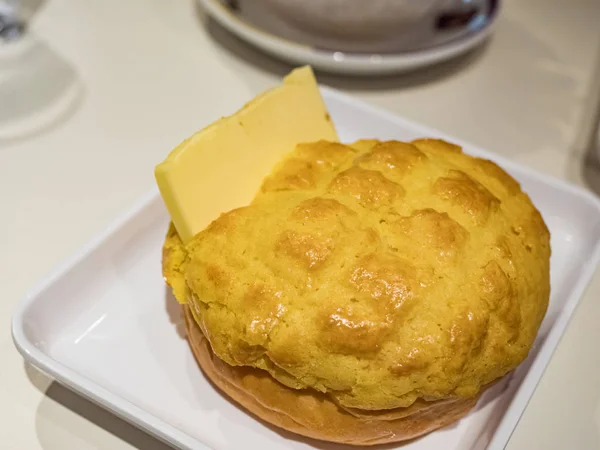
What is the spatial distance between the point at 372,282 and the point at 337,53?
92cm

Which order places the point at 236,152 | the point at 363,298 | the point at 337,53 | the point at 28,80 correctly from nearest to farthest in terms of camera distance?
the point at 363,298 → the point at 236,152 → the point at 337,53 → the point at 28,80

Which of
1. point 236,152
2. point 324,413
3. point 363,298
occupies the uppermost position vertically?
point 236,152

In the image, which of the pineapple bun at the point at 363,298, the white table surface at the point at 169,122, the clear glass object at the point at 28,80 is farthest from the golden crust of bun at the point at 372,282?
the clear glass object at the point at 28,80

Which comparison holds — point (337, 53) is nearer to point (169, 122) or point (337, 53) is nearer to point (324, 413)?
point (169, 122)

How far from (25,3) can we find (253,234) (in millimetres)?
1402

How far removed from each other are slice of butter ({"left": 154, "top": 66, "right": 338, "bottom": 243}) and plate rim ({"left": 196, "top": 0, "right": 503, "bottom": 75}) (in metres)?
0.49

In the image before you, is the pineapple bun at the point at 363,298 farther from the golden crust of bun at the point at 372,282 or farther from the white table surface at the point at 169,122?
the white table surface at the point at 169,122

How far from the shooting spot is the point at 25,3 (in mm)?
1812

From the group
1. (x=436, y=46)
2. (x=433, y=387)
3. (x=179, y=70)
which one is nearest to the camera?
(x=433, y=387)

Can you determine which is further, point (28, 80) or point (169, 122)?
point (28, 80)

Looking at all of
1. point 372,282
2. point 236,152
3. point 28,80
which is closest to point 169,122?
point 28,80

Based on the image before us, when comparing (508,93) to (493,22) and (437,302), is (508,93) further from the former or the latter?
(437,302)

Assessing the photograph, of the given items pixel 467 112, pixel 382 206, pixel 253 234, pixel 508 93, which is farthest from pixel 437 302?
pixel 508 93

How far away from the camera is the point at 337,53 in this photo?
1.56 meters
